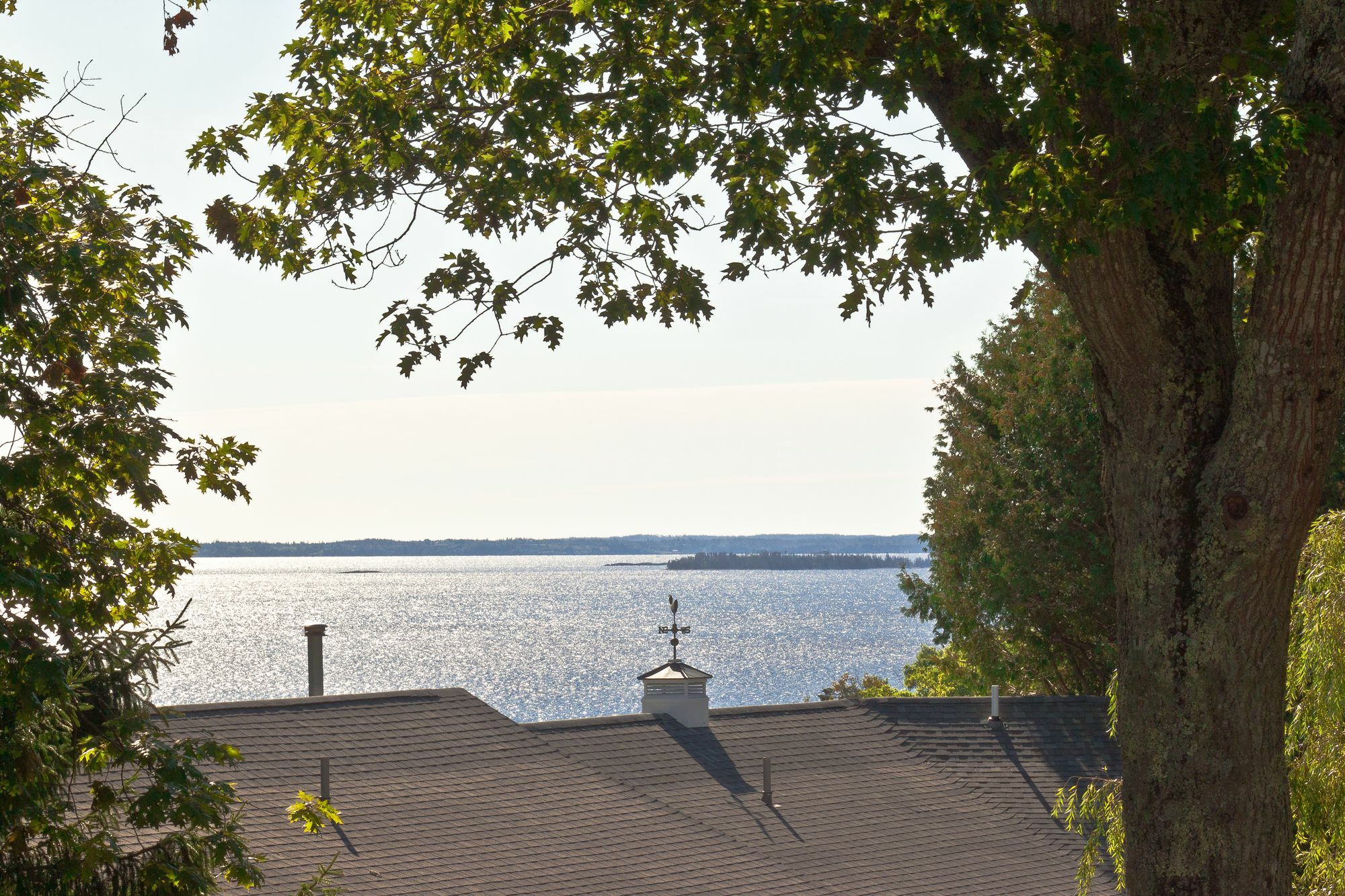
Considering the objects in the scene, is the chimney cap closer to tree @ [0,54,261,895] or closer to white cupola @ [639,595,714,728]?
white cupola @ [639,595,714,728]

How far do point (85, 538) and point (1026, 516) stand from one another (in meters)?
25.0

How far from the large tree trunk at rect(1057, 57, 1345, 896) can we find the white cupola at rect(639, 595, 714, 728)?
508 inches

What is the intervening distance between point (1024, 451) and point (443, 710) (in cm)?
1678

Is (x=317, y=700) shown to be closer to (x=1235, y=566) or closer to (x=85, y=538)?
(x=85, y=538)

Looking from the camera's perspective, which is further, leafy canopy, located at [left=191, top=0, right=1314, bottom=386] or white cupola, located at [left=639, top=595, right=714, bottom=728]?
white cupola, located at [left=639, top=595, right=714, bottom=728]

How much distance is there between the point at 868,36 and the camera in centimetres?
795

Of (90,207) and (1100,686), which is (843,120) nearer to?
(90,207)

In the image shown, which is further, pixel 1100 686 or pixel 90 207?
pixel 1100 686

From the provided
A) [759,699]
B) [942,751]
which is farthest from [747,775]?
[759,699]

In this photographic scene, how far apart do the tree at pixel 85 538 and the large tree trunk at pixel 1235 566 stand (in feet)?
16.6

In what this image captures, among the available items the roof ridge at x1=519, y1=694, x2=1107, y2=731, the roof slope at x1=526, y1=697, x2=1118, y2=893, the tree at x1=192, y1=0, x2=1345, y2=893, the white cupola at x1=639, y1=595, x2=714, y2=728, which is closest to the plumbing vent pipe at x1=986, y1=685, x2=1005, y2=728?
the roof slope at x1=526, y1=697, x2=1118, y2=893

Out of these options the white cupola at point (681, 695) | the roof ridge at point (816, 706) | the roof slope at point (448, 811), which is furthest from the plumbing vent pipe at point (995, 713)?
the roof slope at point (448, 811)

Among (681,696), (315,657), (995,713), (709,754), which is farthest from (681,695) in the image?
(315,657)

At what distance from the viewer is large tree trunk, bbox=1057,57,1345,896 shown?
23.7 ft
